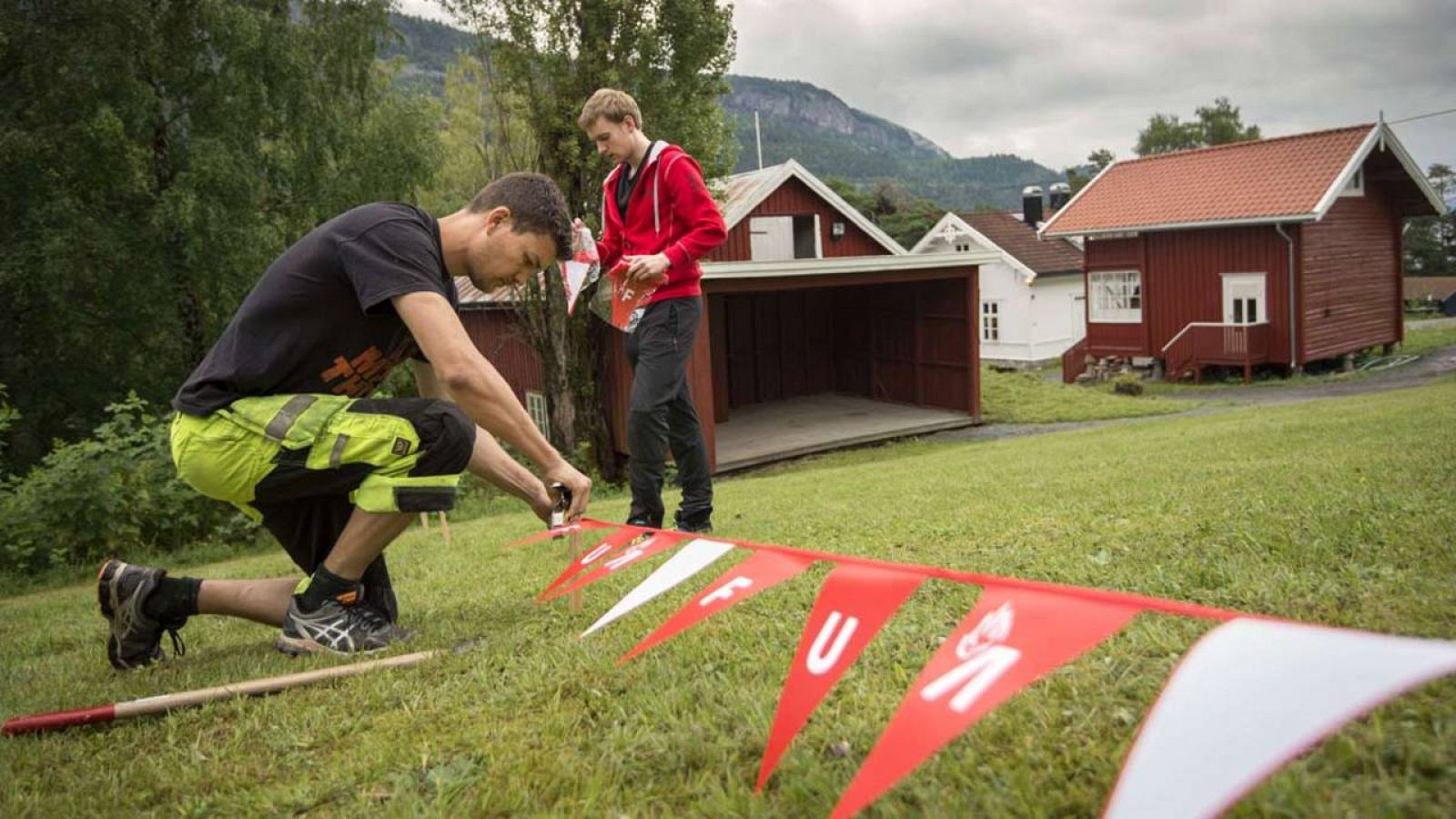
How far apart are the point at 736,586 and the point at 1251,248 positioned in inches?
1060

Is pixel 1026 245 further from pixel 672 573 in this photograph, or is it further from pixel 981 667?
pixel 981 667

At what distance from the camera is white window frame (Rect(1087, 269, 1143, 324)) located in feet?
91.4

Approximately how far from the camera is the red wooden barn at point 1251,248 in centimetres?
2478

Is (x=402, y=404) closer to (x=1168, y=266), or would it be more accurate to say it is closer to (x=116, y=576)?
(x=116, y=576)

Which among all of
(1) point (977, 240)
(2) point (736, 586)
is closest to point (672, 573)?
(2) point (736, 586)

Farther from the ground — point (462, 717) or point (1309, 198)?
point (1309, 198)

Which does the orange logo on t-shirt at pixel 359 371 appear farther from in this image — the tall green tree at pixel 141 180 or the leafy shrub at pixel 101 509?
the tall green tree at pixel 141 180

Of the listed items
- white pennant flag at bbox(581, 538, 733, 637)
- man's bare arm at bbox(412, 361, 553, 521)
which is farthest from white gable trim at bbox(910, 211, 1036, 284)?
white pennant flag at bbox(581, 538, 733, 637)

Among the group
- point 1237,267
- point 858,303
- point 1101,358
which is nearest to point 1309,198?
point 1237,267

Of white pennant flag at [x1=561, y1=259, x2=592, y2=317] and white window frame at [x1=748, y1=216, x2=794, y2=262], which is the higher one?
white window frame at [x1=748, y1=216, x2=794, y2=262]

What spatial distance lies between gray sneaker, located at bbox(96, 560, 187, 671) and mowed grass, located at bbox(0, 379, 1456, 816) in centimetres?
12

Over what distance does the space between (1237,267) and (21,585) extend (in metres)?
26.4

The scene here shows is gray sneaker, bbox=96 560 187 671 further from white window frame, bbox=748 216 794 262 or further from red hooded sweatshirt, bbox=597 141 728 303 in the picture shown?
white window frame, bbox=748 216 794 262

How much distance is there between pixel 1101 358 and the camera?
28.9 metres
